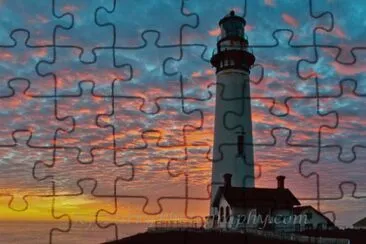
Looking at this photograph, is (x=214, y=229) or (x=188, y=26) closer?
(x=188, y=26)

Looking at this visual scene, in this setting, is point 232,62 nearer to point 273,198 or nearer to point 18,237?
point 273,198

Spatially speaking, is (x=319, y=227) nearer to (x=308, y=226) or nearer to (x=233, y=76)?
(x=308, y=226)

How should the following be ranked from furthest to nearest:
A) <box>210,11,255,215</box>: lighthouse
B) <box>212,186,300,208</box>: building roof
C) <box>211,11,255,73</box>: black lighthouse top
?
<box>211,11,255,73</box>: black lighthouse top, <box>212,186,300,208</box>: building roof, <box>210,11,255,215</box>: lighthouse

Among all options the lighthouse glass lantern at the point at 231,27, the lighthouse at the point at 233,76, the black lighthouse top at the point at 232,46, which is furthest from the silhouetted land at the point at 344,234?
the lighthouse glass lantern at the point at 231,27

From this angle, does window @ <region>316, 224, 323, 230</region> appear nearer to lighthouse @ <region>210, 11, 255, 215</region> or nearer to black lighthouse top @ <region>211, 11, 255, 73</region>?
lighthouse @ <region>210, 11, 255, 215</region>

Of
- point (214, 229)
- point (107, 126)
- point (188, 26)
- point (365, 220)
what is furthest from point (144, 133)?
point (365, 220)

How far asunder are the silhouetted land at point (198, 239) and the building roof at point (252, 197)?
85.2 inches

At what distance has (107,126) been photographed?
25.0 feet

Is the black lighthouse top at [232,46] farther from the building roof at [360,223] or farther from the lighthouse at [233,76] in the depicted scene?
the building roof at [360,223]

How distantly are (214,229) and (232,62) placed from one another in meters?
7.41

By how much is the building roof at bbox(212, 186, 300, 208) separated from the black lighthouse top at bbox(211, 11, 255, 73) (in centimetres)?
524

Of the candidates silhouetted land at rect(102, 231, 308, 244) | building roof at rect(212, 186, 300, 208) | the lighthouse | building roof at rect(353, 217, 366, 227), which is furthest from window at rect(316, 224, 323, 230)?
silhouetted land at rect(102, 231, 308, 244)

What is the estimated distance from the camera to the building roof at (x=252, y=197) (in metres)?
21.8

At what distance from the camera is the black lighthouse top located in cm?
2323
